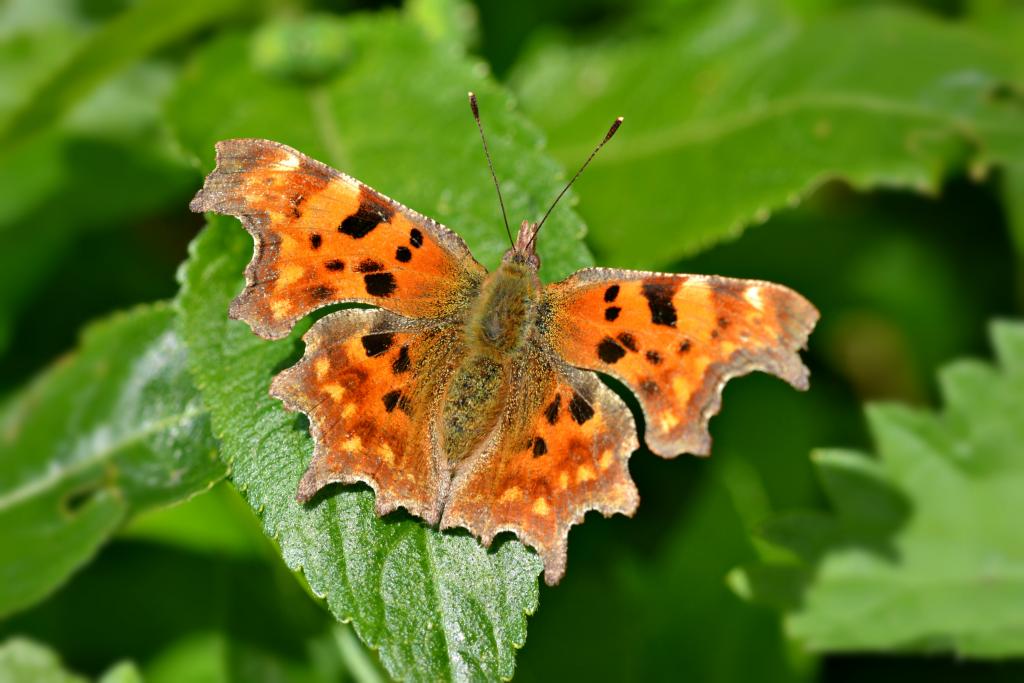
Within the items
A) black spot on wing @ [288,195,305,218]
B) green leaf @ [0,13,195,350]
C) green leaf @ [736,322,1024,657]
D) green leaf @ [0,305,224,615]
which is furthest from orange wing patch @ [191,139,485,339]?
green leaf @ [0,13,195,350]

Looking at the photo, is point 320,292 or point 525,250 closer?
point 320,292

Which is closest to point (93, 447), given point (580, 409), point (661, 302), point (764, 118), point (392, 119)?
point (392, 119)

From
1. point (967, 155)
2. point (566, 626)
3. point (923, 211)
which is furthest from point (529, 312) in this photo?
point (923, 211)

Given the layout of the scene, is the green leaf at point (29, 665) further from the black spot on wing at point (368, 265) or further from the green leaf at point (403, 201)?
the black spot on wing at point (368, 265)

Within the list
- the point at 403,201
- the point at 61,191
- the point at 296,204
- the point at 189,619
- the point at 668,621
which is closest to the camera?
the point at 296,204

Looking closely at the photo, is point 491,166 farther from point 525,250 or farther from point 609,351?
point 609,351

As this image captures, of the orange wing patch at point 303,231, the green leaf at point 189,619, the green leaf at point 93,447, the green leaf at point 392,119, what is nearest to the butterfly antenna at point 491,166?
the green leaf at point 392,119

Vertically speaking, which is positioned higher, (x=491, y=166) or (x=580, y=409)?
(x=491, y=166)
